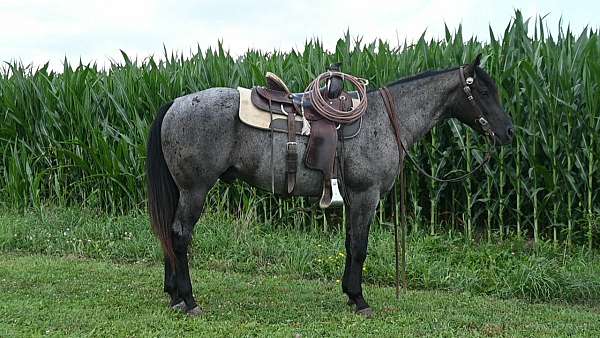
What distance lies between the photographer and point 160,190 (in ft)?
17.9

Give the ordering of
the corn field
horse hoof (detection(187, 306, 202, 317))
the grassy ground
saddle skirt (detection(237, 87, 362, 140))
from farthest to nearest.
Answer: the corn field, horse hoof (detection(187, 306, 202, 317)), saddle skirt (detection(237, 87, 362, 140)), the grassy ground

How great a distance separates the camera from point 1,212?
31.1 feet

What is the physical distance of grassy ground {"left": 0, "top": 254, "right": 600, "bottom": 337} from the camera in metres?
5.04

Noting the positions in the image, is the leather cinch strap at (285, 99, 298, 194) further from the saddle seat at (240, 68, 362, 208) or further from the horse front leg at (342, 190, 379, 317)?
the horse front leg at (342, 190, 379, 317)

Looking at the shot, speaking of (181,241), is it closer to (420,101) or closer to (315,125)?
(315,125)

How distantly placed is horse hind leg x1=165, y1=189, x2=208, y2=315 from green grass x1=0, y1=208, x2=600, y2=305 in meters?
1.76

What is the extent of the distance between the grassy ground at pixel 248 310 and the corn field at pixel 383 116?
4.75 feet

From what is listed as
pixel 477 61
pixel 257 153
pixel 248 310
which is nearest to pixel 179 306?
pixel 248 310

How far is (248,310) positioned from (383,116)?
6.12ft

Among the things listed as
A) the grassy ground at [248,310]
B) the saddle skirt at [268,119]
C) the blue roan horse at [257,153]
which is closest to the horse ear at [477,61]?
the blue roan horse at [257,153]

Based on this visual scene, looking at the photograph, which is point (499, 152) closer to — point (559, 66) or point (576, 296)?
point (559, 66)

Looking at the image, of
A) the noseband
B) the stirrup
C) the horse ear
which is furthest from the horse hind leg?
the horse ear

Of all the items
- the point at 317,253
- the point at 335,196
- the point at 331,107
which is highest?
the point at 331,107

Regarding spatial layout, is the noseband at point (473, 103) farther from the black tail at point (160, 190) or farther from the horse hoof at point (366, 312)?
the black tail at point (160, 190)
